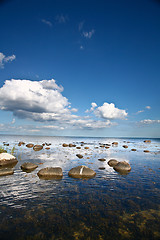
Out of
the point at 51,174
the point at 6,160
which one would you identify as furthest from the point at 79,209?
the point at 6,160

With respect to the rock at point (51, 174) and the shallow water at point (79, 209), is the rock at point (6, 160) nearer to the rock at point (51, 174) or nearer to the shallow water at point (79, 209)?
the shallow water at point (79, 209)

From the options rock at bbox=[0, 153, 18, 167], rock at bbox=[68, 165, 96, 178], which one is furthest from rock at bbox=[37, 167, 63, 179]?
rock at bbox=[0, 153, 18, 167]

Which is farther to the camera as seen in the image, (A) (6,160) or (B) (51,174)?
(A) (6,160)

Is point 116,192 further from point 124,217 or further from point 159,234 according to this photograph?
point 159,234

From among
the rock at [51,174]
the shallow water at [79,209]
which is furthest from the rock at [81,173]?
the shallow water at [79,209]

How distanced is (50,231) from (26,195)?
4.67 meters

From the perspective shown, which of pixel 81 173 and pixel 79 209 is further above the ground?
pixel 81 173

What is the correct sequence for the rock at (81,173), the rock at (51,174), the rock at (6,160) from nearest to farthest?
the rock at (51,174) → the rock at (81,173) → the rock at (6,160)

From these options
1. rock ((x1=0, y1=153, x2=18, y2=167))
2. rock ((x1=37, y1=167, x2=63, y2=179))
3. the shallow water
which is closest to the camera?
the shallow water

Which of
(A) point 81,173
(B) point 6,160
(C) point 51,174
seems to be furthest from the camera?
(B) point 6,160

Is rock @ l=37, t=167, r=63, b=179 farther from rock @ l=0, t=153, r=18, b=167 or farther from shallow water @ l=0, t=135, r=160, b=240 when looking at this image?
rock @ l=0, t=153, r=18, b=167

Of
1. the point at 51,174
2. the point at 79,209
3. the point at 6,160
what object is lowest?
the point at 79,209

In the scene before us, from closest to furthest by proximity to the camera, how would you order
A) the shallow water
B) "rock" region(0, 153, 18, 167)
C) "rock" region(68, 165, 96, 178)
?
the shallow water < "rock" region(68, 165, 96, 178) < "rock" region(0, 153, 18, 167)

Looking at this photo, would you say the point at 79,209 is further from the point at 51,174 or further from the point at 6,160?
the point at 6,160
